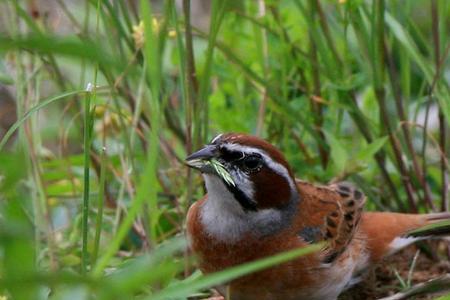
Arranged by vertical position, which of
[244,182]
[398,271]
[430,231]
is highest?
[244,182]

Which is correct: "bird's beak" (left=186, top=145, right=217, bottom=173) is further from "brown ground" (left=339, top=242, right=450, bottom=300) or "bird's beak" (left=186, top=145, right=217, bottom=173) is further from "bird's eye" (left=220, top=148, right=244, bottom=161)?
"brown ground" (left=339, top=242, right=450, bottom=300)

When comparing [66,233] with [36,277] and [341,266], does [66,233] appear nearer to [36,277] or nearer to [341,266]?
[341,266]

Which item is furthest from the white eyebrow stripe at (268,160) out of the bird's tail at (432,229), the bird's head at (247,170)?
the bird's tail at (432,229)

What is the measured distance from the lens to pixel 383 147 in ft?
14.5

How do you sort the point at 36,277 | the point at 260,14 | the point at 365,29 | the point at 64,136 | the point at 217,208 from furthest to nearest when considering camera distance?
the point at 260,14 → the point at 64,136 → the point at 365,29 → the point at 217,208 → the point at 36,277

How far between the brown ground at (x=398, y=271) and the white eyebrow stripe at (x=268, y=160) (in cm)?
60

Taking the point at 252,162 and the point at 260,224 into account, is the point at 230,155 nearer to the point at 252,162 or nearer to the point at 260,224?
the point at 252,162

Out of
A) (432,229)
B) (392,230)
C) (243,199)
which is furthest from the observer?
(392,230)

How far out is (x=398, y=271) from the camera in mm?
4391

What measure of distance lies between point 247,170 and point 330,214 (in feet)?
2.02

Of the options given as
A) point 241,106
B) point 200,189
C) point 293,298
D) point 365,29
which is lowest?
point 293,298

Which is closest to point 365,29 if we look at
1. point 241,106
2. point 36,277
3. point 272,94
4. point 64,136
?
point 272,94

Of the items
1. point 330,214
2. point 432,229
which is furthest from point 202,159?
point 432,229

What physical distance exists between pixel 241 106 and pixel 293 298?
1.13 m
